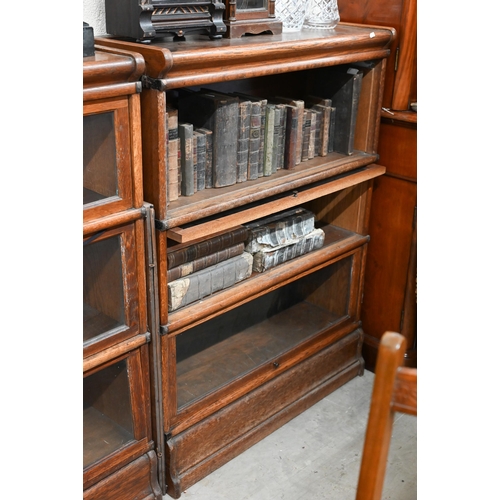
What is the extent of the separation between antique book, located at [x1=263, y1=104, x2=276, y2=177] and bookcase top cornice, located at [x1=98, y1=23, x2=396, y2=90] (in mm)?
174

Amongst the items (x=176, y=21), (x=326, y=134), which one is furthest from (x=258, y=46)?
(x=326, y=134)

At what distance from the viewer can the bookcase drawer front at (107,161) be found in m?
1.62

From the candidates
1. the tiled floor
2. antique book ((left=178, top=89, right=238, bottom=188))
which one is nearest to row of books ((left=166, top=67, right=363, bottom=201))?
antique book ((left=178, top=89, right=238, bottom=188))

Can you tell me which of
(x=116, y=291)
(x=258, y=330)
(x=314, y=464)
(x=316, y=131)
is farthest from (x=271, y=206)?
(x=314, y=464)

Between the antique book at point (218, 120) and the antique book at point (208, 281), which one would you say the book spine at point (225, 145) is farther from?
the antique book at point (208, 281)

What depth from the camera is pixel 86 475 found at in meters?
1.87

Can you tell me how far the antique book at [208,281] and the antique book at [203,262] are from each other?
1 centimetres

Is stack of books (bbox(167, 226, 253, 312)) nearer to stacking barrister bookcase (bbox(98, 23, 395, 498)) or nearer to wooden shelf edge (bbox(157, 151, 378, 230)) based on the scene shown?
stacking barrister bookcase (bbox(98, 23, 395, 498))

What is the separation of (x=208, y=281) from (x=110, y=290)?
0.38 metres

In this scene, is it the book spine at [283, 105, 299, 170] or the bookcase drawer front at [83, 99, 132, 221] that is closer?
the bookcase drawer front at [83, 99, 132, 221]

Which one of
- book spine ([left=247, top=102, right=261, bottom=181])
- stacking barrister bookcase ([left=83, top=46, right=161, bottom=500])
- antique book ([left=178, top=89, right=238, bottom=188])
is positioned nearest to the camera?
stacking barrister bookcase ([left=83, top=46, right=161, bottom=500])

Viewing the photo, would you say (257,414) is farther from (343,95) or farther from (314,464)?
(343,95)

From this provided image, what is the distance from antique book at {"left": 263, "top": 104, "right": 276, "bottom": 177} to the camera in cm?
213

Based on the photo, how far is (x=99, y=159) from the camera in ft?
5.46
